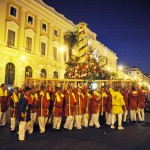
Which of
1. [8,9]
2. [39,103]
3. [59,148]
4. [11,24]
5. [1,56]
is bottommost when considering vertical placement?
[59,148]

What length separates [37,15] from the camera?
33.3 meters

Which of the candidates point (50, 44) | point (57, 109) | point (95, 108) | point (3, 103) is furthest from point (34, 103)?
point (50, 44)

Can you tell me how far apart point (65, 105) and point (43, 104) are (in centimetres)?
105

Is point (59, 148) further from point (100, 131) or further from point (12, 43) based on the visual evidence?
point (12, 43)

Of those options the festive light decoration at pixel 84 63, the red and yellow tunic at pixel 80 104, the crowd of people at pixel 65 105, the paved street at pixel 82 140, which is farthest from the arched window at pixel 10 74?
the red and yellow tunic at pixel 80 104

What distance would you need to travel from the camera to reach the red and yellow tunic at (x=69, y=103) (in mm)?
10310

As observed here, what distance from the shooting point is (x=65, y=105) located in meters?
10.5

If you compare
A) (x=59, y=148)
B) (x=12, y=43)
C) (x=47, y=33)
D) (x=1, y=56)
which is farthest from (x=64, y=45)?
(x=59, y=148)

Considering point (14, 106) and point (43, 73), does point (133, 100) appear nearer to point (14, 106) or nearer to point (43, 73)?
point (14, 106)

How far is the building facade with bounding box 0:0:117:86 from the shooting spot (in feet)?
90.4

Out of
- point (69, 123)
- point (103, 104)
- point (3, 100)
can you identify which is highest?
point (3, 100)

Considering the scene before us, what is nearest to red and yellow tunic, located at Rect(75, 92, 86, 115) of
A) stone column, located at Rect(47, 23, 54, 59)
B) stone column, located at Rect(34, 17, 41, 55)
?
stone column, located at Rect(34, 17, 41, 55)

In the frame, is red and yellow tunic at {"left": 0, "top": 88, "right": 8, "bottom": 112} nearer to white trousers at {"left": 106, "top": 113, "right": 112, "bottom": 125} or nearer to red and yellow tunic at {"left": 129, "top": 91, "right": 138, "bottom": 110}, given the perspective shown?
white trousers at {"left": 106, "top": 113, "right": 112, "bottom": 125}

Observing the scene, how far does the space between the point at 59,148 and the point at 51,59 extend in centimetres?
2954
